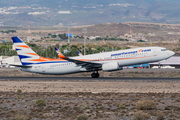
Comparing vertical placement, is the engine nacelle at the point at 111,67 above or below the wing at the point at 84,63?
below

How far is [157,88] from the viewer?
37.4 metres

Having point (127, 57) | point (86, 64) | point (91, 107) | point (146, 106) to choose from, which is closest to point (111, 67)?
point (127, 57)

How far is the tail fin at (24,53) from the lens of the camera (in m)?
50.3

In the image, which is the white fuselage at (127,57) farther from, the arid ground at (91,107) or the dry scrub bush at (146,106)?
the dry scrub bush at (146,106)

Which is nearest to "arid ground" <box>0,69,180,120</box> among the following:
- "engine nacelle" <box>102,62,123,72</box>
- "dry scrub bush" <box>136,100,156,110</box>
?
"dry scrub bush" <box>136,100,156,110</box>

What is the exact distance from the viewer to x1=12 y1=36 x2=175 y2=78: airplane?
4756 cm

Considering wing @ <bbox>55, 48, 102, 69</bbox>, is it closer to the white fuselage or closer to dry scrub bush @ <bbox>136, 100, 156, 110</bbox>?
the white fuselage

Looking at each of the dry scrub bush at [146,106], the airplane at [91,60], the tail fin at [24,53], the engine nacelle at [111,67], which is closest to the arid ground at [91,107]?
the dry scrub bush at [146,106]

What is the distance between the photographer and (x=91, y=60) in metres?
49.6

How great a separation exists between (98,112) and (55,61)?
1131 inches

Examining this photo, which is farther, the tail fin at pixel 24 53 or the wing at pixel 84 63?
the tail fin at pixel 24 53

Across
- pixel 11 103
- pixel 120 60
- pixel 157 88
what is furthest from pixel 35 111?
pixel 120 60

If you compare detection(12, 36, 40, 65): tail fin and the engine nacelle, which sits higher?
detection(12, 36, 40, 65): tail fin

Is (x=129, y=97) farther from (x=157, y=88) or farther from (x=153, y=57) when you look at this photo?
(x=153, y=57)
